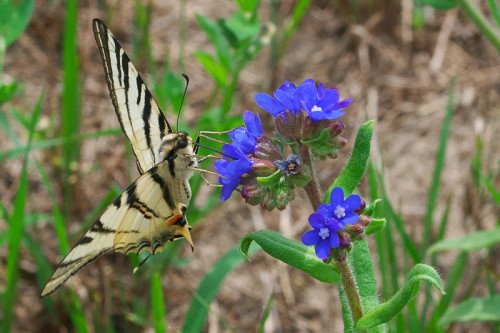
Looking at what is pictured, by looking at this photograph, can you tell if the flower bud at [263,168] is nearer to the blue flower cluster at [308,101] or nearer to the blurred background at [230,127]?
the blue flower cluster at [308,101]

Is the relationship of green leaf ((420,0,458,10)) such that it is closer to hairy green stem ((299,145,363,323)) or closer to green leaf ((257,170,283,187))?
hairy green stem ((299,145,363,323))

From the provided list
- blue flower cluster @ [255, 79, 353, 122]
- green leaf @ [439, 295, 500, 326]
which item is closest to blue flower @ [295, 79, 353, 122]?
blue flower cluster @ [255, 79, 353, 122]

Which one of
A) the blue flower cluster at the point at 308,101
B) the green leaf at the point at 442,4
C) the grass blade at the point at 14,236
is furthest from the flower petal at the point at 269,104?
the green leaf at the point at 442,4

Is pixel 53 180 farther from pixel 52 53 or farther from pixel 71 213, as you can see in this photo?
pixel 52 53

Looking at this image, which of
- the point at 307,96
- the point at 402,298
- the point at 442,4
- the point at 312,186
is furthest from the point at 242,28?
the point at 402,298

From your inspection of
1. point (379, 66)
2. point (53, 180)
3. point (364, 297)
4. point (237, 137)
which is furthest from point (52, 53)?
point (364, 297)

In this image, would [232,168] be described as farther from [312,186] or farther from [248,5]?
[248,5]
